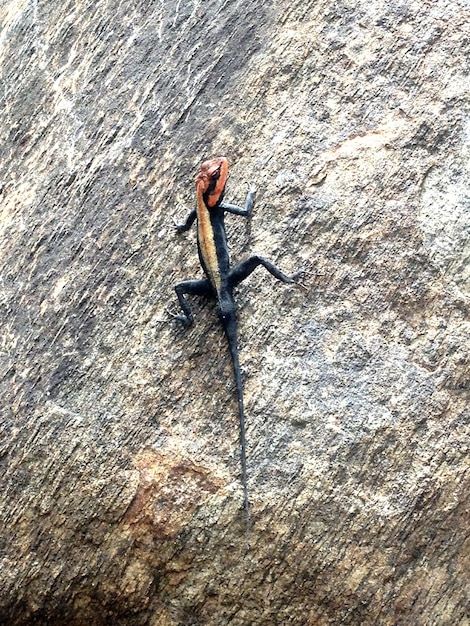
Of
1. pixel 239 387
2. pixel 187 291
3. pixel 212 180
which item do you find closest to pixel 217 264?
pixel 187 291

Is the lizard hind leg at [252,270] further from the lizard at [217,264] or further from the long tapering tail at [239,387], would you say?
the long tapering tail at [239,387]

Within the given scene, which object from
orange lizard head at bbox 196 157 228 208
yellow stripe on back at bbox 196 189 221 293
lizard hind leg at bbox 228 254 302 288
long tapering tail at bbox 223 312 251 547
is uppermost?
orange lizard head at bbox 196 157 228 208

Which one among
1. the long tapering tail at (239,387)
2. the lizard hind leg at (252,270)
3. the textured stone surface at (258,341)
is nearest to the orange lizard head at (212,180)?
the textured stone surface at (258,341)

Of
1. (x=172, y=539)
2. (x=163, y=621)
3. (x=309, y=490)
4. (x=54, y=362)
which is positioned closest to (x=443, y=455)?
(x=309, y=490)

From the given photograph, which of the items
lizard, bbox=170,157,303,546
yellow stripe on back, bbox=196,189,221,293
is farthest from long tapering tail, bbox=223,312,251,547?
yellow stripe on back, bbox=196,189,221,293

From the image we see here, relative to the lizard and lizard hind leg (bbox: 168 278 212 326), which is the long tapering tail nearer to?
the lizard

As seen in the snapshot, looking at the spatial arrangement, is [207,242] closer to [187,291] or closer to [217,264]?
[217,264]

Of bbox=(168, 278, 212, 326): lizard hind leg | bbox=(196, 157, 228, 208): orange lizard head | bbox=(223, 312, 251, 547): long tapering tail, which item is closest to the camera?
bbox=(223, 312, 251, 547): long tapering tail

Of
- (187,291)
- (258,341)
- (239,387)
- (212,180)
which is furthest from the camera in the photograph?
(187,291)
